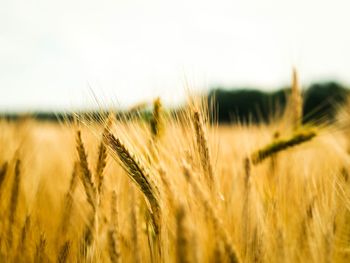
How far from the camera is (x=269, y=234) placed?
36.2 inches

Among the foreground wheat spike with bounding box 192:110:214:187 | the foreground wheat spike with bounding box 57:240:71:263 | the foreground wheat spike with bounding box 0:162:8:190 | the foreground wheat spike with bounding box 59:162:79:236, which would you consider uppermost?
the foreground wheat spike with bounding box 192:110:214:187

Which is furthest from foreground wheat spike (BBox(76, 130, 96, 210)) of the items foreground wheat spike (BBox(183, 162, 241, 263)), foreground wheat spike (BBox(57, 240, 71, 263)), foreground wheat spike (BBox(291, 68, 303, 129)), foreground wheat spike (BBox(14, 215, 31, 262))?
foreground wheat spike (BBox(291, 68, 303, 129))

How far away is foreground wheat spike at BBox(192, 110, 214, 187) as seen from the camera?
84 cm

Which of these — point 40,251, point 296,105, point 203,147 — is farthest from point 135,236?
point 296,105

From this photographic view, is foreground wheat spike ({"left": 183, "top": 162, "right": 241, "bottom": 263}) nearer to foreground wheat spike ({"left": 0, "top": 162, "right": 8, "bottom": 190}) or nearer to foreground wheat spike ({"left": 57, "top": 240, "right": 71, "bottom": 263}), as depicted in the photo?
foreground wheat spike ({"left": 57, "top": 240, "right": 71, "bottom": 263})

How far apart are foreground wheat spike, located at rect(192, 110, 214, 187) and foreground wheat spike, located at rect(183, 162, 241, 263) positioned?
193mm

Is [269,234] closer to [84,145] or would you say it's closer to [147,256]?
[147,256]

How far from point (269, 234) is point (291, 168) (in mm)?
623

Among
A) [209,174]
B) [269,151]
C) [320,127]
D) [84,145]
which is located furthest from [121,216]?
[320,127]

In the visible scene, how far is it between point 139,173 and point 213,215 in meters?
0.29

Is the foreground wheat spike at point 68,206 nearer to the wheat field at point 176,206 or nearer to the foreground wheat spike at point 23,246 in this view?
the wheat field at point 176,206

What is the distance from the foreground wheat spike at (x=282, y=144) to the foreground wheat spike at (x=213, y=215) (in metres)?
0.81

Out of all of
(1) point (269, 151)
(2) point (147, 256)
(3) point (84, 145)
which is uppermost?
(3) point (84, 145)

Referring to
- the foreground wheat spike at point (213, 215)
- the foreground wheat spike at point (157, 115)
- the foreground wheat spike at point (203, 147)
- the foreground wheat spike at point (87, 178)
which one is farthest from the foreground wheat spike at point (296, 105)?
the foreground wheat spike at point (213, 215)
